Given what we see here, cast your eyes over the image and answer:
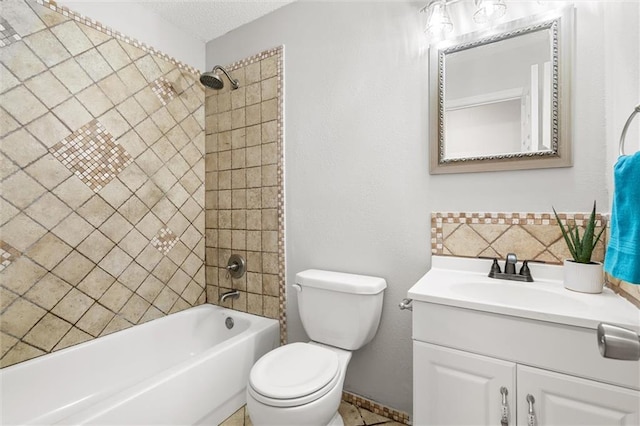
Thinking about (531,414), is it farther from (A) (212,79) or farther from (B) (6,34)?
(B) (6,34)

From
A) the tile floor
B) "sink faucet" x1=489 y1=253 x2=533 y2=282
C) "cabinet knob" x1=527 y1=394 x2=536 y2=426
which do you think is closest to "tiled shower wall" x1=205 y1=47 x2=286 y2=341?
the tile floor

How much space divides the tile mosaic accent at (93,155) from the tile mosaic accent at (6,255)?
1.48ft

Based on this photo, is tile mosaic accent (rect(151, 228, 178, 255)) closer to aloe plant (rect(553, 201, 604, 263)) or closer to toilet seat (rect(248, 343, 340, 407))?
toilet seat (rect(248, 343, 340, 407))

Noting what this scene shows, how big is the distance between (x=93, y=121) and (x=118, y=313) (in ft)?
3.71

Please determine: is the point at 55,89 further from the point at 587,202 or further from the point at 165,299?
the point at 587,202

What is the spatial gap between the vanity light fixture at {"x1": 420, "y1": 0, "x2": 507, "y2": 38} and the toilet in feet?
4.13

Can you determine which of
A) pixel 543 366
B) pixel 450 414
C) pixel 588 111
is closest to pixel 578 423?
pixel 543 366

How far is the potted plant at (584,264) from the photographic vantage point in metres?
1.11

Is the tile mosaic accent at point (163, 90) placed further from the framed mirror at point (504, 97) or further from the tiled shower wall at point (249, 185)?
the framed mirror at point (504, 97)

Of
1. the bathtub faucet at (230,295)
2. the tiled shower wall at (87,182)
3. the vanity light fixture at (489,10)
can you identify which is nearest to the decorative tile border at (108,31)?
the tiled shower wall at (87,182)

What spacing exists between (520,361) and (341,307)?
79cm

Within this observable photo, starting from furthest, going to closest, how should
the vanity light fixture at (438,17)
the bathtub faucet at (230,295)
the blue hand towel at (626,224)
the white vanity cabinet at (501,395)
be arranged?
the bathtub faucet at (230,295) → the vanity light fixture at (438,17) → the white vanity cabinet at (501,395) → the blue hand towel at (626,224)

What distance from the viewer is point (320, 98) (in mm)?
1831

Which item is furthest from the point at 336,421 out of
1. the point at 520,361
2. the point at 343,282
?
the point at 520,361
